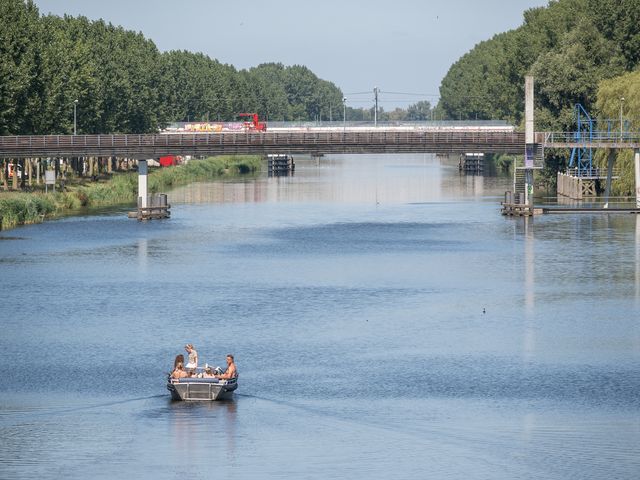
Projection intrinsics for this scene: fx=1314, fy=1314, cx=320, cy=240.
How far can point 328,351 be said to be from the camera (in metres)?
76.0

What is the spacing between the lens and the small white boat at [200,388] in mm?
63531

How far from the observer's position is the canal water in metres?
55.1

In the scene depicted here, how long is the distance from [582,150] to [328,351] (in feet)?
371

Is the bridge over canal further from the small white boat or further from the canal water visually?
the small white boat

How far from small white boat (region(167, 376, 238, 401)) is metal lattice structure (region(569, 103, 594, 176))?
107m

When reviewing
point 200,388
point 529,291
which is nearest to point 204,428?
point 200,388

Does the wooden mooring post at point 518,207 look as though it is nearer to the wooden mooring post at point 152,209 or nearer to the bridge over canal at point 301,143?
the bridge over canal at point 301,143

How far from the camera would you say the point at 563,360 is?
7300 cm

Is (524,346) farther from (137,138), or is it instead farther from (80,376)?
(137,138)

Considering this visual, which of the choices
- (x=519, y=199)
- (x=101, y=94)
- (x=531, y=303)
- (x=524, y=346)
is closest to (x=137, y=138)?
(x=101, y=94)

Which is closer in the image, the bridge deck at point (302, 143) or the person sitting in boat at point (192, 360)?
the person sitting in boat at point (192, 360)

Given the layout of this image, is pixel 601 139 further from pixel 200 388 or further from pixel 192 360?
pixel 200 388

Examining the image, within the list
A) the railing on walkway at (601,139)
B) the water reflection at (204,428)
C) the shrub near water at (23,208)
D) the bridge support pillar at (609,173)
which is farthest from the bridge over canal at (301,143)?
the water reflection at (204,428)

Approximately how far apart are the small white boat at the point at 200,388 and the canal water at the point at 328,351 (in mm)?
633
